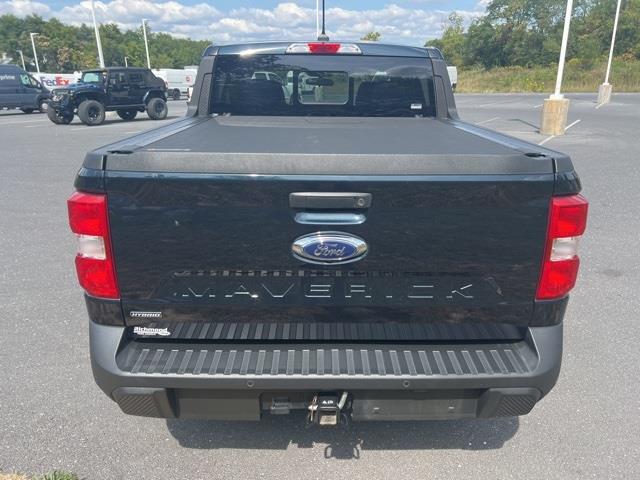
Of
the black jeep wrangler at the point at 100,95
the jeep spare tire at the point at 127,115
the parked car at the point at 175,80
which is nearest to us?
the black jeep wrangler at the point at 100,95

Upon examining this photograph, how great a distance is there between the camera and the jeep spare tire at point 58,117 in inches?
735

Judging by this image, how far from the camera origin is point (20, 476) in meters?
2.33

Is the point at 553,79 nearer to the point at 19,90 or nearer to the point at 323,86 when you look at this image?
the point at 19,90

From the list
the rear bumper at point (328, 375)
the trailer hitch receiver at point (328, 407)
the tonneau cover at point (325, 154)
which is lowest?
the trailer hitch receiver at point (328, 407)

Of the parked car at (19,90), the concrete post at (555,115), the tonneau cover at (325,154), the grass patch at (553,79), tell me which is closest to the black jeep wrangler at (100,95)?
the parked car at (19,90)

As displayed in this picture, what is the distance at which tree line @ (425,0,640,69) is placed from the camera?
180 feet

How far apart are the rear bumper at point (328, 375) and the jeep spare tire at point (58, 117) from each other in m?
19.9

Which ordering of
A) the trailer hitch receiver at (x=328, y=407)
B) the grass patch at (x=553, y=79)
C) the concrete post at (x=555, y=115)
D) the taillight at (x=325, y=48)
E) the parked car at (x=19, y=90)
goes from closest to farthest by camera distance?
the trailer hitch receiver at (x=328, y=407) < the taillight at (x=325, y=48) < the concrete post at (x=555, y=115) < the parked car at (x=19, y=90) < the grass patch at (x=553, y=79)

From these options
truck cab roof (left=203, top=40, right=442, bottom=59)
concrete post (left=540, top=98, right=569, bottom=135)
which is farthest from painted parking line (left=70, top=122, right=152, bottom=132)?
truck cab roof (left=203, top=40, right=442, bottom=59)

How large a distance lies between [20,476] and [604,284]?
15.8ft

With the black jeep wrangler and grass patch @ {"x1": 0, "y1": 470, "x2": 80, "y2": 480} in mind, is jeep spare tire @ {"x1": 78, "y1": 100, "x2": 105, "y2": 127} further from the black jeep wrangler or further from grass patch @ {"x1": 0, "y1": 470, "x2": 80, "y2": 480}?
grass patch @ {"x1": 0, "y1": 470, "x2": 80, "y2": 480}

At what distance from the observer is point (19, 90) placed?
24688 mm

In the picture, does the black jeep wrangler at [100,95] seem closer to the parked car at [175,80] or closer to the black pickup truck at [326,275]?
the black pickup truck at [326,275]

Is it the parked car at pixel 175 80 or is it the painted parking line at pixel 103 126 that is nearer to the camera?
the painted parking line at pixel 103 126
